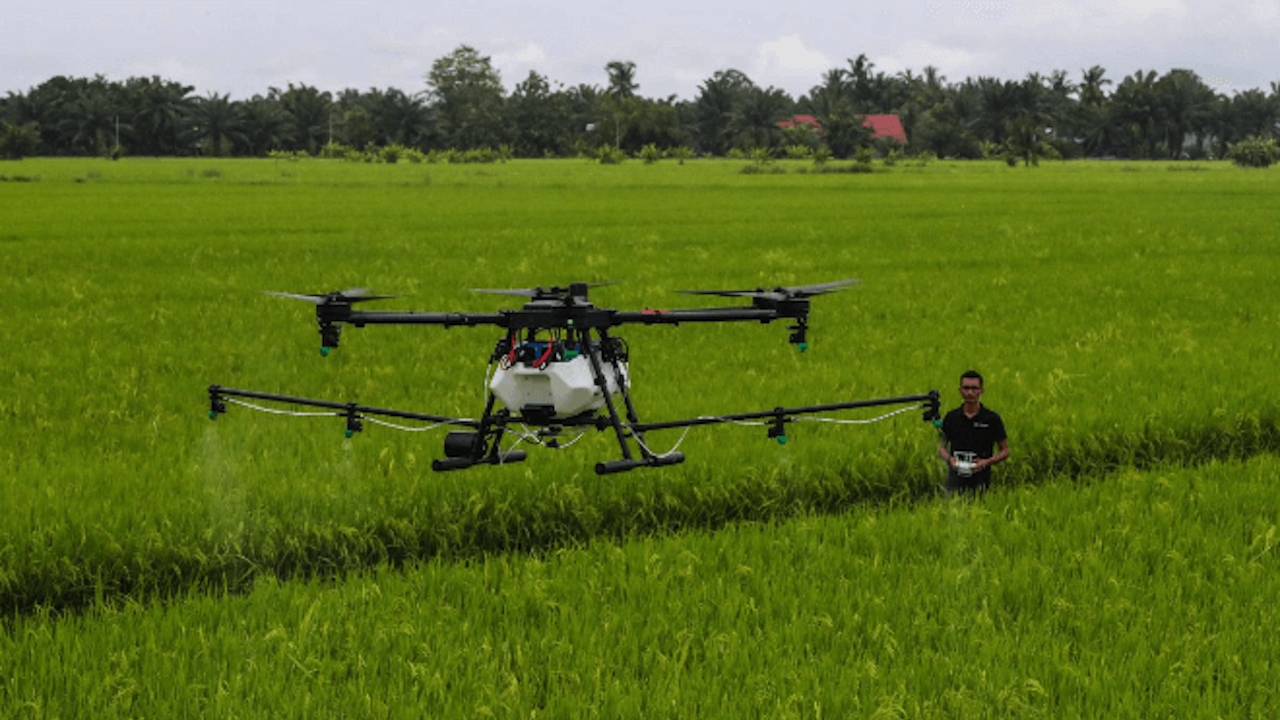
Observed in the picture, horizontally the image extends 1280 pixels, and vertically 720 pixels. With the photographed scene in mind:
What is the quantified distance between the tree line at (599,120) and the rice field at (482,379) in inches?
3242

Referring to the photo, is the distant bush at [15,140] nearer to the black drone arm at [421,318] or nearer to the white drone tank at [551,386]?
the black drone arm at [421,318]

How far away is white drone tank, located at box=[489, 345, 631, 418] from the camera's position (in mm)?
3719

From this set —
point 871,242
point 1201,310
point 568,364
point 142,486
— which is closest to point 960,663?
point 568,364

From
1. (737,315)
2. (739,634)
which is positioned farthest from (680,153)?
(737,315)

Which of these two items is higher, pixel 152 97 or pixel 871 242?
pixel 152 97

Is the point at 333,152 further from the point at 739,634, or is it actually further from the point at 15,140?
the point at 739,634

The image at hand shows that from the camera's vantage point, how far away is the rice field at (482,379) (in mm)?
6199

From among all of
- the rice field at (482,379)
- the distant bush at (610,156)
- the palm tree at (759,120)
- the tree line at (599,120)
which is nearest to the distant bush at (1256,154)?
the tree line at (599,120)

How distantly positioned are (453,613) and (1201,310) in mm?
12235

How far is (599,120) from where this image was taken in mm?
111062

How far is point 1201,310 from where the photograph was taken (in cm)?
1433

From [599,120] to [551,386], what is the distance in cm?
10992

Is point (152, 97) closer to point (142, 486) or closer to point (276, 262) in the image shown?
point (276, 262)

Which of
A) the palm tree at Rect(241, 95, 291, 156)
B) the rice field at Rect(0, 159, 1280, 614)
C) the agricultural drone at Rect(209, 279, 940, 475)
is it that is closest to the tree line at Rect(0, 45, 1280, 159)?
the palm tree at Rect(241, 95, 291, 156)
